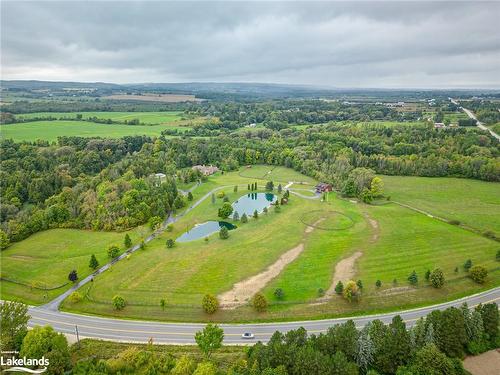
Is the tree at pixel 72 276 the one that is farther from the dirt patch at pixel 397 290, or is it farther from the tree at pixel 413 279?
the tree at pixel 413 279

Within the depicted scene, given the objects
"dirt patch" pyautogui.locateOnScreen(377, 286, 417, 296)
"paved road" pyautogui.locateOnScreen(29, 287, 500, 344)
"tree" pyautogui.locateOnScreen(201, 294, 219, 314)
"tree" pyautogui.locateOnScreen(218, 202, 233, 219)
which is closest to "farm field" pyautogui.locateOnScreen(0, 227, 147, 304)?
"paved road" pyautogui.locateOnScreen(29, 287, 500, 344)

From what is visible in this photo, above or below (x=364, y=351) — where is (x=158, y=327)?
below

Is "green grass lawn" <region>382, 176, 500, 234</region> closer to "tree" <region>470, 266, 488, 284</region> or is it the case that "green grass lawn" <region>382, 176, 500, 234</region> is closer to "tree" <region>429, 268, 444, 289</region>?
"tree" <region>470, 266, 488, 284</region>

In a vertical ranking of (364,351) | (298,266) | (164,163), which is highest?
(164,163)

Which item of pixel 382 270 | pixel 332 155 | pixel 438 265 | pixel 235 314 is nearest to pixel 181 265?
pixel 235 314

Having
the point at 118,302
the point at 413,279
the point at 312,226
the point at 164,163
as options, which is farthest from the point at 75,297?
the point at 164,163

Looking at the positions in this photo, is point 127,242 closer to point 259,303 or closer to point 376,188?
point 259,303

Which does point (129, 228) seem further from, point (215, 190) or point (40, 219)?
point (215, 190)
